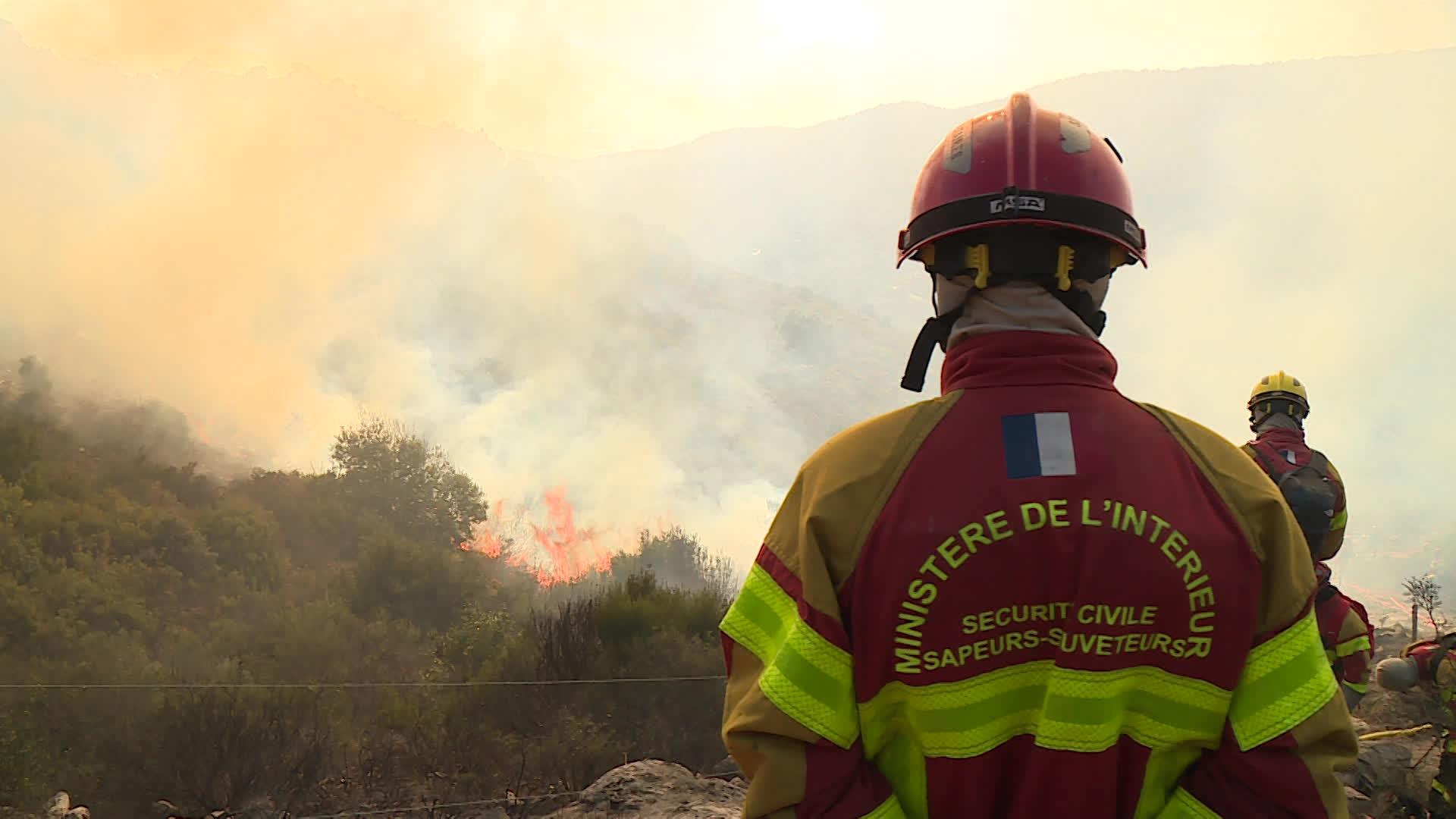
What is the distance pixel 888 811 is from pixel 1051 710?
0.96 feet

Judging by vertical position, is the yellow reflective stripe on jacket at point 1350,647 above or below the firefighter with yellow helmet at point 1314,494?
below

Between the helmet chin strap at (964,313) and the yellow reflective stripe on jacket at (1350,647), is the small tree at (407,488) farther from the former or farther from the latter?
the helmet chin strap at (964,313)

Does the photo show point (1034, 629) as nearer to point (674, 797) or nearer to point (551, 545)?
point (674, 797)

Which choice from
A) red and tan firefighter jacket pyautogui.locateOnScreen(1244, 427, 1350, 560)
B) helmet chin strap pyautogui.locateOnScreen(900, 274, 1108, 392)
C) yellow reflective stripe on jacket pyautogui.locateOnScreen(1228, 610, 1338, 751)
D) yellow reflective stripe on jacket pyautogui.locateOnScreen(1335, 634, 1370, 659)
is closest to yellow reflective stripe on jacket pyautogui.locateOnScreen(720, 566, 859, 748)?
helmet chin strap pyautogui.locateOnScreen(900, 274, 1108, 392)

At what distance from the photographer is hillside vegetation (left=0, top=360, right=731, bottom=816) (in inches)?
261

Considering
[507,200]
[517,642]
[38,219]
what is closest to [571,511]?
[38,219]

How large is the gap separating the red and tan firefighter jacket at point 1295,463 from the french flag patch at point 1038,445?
12.6 ft

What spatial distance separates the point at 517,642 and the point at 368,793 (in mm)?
2724

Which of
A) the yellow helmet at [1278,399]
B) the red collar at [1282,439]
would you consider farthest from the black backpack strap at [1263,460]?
the yellow helmet at [1278,399]

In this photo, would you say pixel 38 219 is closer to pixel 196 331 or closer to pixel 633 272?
pixel 196 331

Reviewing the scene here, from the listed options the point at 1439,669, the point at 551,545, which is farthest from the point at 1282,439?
the point at 551,545

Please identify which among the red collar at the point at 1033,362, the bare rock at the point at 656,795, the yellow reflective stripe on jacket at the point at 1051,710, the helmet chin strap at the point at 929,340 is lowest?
the bare rock at the point at 656,795

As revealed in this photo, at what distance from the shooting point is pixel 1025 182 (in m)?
1.70

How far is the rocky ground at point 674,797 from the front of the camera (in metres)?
5.96
